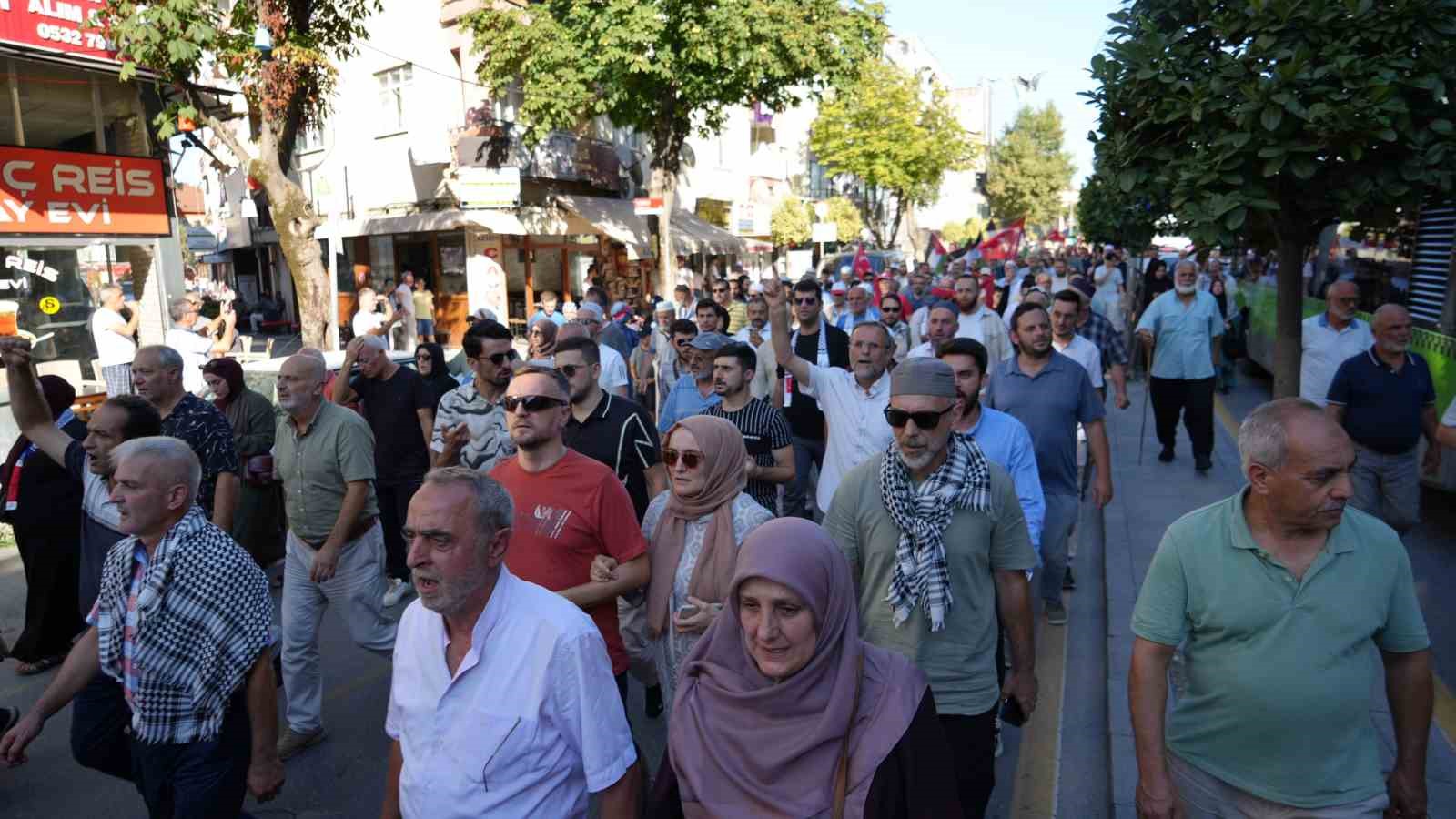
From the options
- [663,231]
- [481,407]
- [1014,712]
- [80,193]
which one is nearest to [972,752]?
[1014,712]

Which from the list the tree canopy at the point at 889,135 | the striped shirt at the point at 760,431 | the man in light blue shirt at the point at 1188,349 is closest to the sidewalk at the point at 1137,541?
the man in light blue shirt at the point at 1188,349

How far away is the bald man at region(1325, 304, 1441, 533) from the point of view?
5449mm

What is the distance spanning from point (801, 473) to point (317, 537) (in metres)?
3.13

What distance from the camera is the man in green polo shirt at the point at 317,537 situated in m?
4.74

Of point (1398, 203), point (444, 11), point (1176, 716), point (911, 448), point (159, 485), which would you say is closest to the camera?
point (1176, 716)

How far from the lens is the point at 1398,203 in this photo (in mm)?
4332

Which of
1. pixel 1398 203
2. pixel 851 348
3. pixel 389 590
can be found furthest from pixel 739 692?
pixel 389 590

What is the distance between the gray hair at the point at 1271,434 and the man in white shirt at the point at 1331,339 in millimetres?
4590

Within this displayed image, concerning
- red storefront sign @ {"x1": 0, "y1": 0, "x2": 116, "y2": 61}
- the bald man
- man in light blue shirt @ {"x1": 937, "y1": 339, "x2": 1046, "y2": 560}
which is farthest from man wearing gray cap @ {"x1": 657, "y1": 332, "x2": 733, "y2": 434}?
red storefront sign @ {"x1": 0, "y1": 0, "x2": 116, "y2": 61}

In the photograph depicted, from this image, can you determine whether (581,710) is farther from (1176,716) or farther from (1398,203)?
(1398,203)

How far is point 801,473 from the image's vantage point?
669 cm

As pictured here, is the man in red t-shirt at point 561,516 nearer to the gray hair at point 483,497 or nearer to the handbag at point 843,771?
the gray hair at point 483,497

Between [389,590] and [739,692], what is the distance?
567 cm

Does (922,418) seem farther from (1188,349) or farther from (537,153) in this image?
(537,153)
